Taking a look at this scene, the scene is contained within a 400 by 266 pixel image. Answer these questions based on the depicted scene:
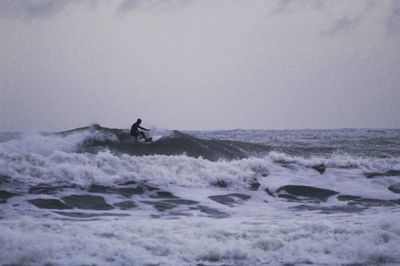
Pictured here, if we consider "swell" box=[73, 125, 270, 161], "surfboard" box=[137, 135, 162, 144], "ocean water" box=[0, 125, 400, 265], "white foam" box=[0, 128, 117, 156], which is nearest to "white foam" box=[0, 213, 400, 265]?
"ocean water" box=[0, 125, 400, 265]

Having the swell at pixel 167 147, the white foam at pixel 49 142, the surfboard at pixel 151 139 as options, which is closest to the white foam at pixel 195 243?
the white foam at pixel 49 142

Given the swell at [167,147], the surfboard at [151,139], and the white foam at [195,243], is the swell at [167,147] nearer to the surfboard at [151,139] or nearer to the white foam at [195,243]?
the surfboard at [151,139]

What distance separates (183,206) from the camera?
32.7 feet

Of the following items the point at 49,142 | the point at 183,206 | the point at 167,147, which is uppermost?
the point at 49,142

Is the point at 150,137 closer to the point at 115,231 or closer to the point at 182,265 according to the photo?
the point at 115,231

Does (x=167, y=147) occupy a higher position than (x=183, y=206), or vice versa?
(x=167, y=147)

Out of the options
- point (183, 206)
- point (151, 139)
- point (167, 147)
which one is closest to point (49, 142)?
point (151, 139)

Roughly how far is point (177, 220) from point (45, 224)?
2.45 m

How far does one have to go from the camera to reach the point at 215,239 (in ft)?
21.9

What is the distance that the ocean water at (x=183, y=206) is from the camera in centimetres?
612

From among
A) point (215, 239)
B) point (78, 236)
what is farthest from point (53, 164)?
point (215, 239)

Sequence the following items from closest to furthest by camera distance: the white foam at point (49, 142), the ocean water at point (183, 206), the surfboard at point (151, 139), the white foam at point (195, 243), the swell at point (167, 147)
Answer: the white foam at point (195, 243) < the ocean water at point (183, 206) < the white foam at point (49, 142) < the swell at point (167, 147) < the surfboard at point (151, 139)

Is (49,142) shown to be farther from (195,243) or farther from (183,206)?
(195,243)

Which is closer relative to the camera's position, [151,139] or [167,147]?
[167,147]
